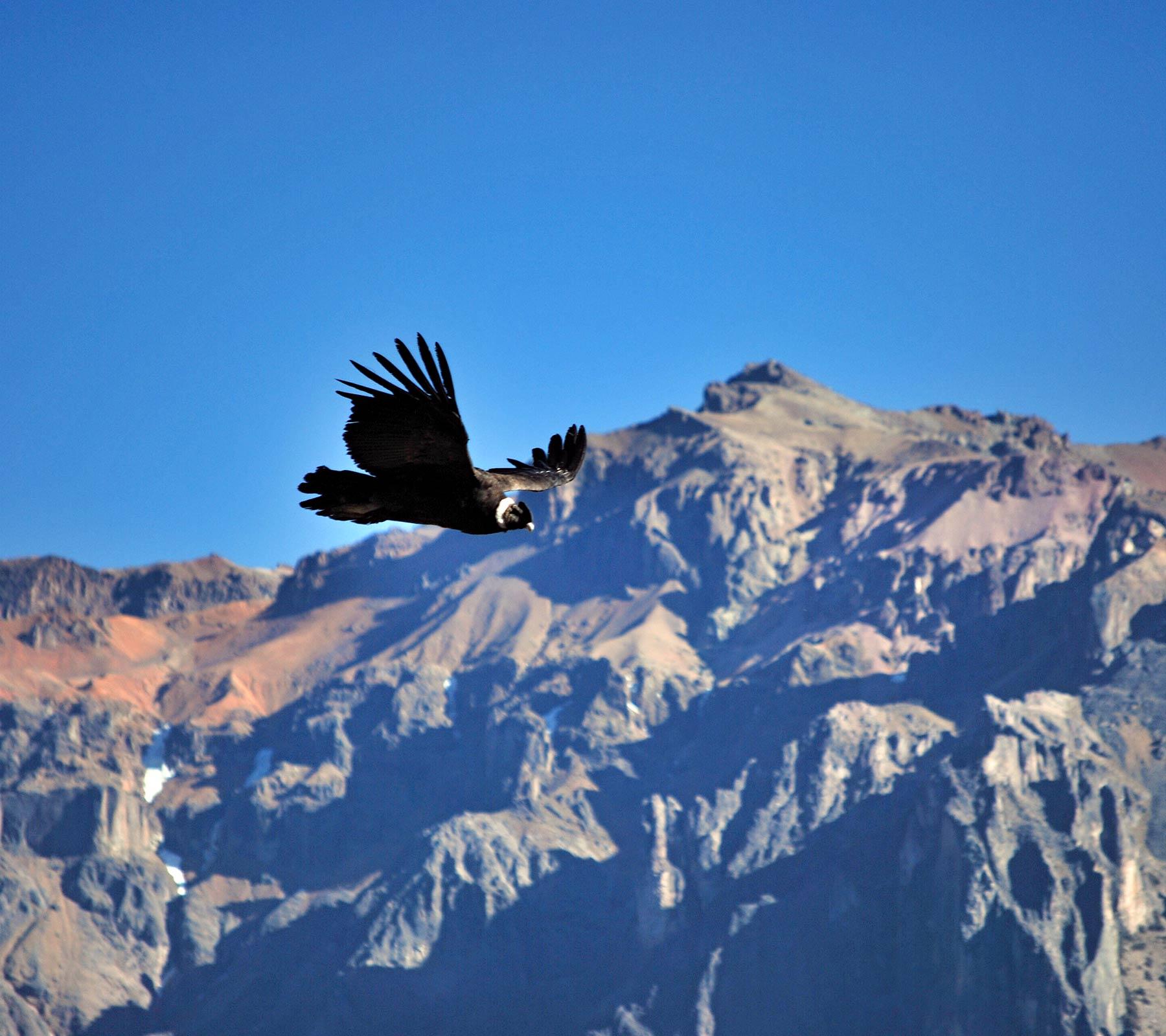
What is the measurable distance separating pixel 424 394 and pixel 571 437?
6308mm

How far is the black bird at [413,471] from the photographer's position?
75.8 feet

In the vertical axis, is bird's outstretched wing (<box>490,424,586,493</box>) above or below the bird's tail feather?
above

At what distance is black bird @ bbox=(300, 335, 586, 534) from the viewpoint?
23109mm

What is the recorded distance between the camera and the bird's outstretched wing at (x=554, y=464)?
27016mm

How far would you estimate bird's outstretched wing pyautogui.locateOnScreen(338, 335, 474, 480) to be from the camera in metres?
22.9

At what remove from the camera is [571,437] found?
1150 inches

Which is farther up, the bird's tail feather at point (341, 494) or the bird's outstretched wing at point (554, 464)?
the bird's outstretched wing at point (554, 464)

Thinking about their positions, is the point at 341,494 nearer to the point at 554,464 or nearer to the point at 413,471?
the point at 413,471

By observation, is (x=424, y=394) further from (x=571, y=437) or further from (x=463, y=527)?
(x=571, y=437)

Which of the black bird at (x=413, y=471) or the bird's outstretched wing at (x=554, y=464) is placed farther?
the bird's outstretched wing at (x=554, y=464)

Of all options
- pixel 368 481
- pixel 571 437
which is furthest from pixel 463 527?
pixel 571 437

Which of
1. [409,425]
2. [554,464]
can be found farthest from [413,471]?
[554,464]

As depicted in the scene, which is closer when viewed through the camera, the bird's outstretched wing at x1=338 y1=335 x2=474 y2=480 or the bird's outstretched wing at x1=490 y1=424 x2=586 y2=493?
the bird's outstretched wing at x1=338 y1=335 x2=474 y2=480

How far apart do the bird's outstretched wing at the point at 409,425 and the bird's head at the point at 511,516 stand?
0.62 meters
